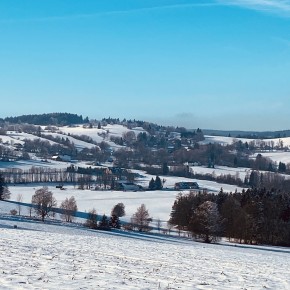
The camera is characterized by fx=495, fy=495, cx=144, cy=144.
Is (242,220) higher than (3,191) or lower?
lower

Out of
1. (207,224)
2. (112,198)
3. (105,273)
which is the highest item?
(105,273)

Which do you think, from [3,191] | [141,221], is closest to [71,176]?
[3,191]

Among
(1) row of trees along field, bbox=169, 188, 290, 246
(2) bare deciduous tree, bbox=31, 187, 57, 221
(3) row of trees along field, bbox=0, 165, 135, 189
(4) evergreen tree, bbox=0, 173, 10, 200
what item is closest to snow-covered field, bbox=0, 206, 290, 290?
(1) row of trees along field, bbox=169, 188, 290, 246

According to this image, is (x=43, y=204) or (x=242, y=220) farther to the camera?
(x=43, y=204)

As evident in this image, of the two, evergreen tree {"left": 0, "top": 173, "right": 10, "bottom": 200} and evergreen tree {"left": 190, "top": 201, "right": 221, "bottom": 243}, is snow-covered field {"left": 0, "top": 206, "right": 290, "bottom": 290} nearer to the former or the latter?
evergreen tree {"left": 190, "top": 201, "right": 221, "bottom": 243}

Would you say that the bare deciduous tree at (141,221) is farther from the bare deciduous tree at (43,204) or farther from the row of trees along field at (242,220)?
the bare deciduous tree at (43,204)

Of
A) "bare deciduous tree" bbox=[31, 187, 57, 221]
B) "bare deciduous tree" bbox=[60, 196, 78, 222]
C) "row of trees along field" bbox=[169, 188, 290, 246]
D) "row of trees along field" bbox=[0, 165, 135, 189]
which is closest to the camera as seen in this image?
"row of trees along field" bbox=[169, 188, 290, 246]

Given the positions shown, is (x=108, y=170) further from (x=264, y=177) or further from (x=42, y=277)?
(x=42, y=277)

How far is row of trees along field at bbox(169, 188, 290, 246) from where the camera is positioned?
5712cm

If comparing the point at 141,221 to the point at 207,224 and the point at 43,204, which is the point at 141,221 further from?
the point at 207,224

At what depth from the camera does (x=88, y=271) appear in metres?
15.5

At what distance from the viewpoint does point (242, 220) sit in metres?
61.0

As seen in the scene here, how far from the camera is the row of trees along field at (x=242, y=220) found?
57.1 meters

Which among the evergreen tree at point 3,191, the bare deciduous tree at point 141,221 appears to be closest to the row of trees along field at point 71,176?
the evergreen tree at point 3,191
